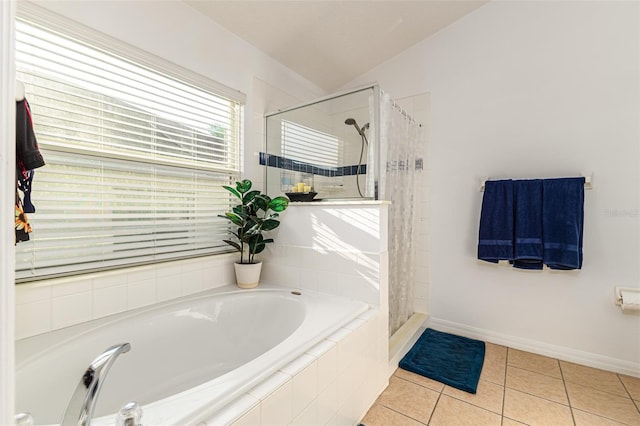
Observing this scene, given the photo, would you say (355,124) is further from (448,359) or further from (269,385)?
(448,359)

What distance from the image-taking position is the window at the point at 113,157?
50.1 inches

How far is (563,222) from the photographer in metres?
1.96

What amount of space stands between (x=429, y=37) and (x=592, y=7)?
1100mm

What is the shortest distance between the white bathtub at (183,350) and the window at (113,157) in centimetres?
35

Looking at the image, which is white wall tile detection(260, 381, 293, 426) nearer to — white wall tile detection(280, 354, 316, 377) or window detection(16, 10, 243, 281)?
white wall tile detection(280, 354, 316, 377)

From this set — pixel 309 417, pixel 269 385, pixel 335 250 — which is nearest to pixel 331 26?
pixel 335 250

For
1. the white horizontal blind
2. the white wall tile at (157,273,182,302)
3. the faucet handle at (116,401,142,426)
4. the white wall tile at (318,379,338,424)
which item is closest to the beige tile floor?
the white wall tile at (318,379,338,424)

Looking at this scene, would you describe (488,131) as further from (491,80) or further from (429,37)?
(429,37)

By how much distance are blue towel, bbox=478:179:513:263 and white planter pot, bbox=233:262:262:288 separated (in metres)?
1.75

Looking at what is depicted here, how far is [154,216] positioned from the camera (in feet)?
5.45

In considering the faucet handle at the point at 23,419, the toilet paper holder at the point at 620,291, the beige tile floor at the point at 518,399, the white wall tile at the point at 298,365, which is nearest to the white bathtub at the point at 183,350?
the white wall tile at the point at 298,365

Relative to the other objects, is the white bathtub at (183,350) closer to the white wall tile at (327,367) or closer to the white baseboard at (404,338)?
the white wall tile at (327,367)

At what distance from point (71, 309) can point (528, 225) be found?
285cm

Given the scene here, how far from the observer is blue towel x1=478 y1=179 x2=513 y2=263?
2143mm
